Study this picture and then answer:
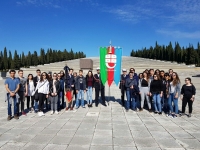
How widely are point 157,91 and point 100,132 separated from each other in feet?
10.4

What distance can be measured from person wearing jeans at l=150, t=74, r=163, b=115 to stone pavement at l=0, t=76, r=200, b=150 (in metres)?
0.45

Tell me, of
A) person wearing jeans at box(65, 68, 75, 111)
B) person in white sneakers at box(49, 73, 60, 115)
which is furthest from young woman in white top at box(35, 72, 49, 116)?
person wearing jeans at box(65, 68, 75, 111)

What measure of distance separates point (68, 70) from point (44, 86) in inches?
62.6

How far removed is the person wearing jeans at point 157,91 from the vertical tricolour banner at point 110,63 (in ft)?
5.87

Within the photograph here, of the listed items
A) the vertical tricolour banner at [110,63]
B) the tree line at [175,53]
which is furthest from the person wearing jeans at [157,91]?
the tree line at [175,53]

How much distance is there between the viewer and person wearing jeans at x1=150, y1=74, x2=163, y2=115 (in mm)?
7070

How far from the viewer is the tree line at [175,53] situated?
50.6 m

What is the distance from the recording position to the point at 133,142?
14.3 feet

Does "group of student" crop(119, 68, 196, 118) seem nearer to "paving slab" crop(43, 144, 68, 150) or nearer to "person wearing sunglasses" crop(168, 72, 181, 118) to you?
"person wearing sunglasses" crop(168, 72, 181, 118)

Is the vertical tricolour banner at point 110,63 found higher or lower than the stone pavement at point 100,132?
higher

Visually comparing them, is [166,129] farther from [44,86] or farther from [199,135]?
[44,86]

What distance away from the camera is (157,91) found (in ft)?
23.3

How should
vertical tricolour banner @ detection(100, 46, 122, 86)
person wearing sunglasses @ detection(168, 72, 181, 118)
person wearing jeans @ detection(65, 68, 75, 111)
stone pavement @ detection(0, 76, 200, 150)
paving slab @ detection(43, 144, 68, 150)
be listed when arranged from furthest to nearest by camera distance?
vertical tricolour banner @ detection(100, 46, 122, 86)
person wearing jeans @ detection(65, 68, 75, 111)
person wearing sunglasses @ detection(168, 72, 181, 118)
stone pavement @ detection(0, 76, 200, 150)
paving slab @ detection(43, 144, 68, 150)

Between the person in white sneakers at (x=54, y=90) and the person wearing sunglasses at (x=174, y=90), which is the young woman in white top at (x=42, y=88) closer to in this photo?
the person in white sneakers at (x=54, y=90)
